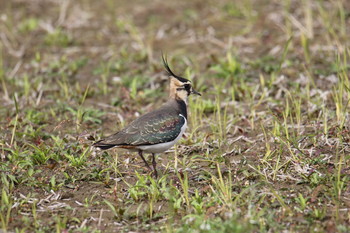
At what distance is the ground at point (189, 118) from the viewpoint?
570cm

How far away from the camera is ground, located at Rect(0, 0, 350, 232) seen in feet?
18.7

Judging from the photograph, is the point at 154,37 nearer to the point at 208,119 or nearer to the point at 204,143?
the point at 208,119

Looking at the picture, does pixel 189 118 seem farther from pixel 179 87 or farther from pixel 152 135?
pixel 152 135

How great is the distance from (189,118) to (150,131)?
173cm

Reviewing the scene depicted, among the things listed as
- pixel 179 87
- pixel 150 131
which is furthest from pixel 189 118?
pixel 150 131

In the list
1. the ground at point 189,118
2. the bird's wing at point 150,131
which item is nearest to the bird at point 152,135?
the bird's wing at point 150,131

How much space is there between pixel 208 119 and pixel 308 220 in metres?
2.87

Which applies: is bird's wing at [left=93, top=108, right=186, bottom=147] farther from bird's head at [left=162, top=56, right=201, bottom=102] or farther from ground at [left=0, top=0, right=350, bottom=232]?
bird's head at [left=162, top=56, right=201, bottom=102]

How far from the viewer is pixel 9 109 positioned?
8797 mm

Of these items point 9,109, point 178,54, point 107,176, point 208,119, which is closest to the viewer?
point 107,176

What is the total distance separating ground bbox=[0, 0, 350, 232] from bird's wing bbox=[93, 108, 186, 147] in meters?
0.33

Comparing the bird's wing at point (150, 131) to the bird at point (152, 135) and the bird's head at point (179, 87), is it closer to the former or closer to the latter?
the bird at point (152, 135)

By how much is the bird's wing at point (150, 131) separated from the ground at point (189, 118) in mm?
332

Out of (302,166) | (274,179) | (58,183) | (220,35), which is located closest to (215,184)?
(274,179)
